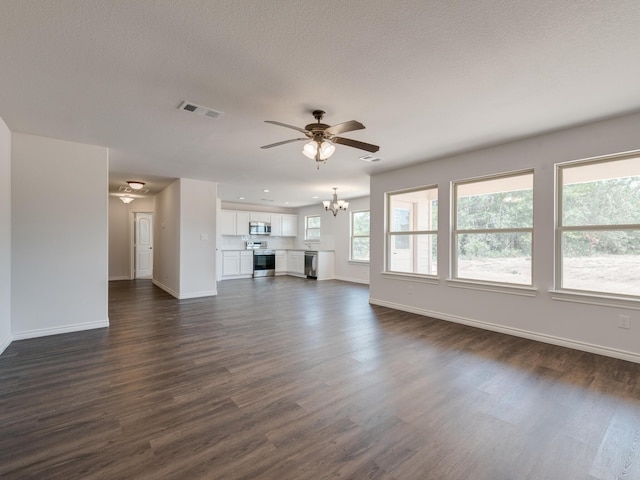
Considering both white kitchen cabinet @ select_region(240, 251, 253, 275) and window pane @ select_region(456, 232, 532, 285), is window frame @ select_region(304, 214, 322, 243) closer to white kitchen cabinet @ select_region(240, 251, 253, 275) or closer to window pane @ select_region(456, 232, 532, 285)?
white kitchen cabinet @ select_region(240, 251, 253, 275)

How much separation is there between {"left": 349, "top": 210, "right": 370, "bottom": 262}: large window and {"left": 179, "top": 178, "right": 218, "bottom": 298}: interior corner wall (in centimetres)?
419

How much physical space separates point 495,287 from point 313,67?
12.0ft

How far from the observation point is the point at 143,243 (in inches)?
368

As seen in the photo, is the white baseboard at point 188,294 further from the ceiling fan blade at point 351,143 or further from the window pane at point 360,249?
the ceiling fan blade at point 351,143

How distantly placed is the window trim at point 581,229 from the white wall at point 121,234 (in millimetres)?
9959

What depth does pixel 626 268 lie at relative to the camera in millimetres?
3176

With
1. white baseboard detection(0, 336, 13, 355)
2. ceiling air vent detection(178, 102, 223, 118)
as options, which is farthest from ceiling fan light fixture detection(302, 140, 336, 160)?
white baseboard detection(0, 336, 13, 355)

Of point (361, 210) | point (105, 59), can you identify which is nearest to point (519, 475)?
point (105, 59)

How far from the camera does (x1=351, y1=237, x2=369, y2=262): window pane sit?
873 centimetres

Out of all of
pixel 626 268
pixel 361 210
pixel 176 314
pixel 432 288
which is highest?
pixel 361 210

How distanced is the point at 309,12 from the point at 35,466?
2.97m

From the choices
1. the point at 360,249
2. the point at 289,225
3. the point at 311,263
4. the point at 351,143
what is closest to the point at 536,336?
the point at 351,143

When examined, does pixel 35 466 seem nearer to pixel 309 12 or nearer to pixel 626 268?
pixel 309 12

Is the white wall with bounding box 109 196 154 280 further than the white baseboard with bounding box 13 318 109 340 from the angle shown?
Yes
